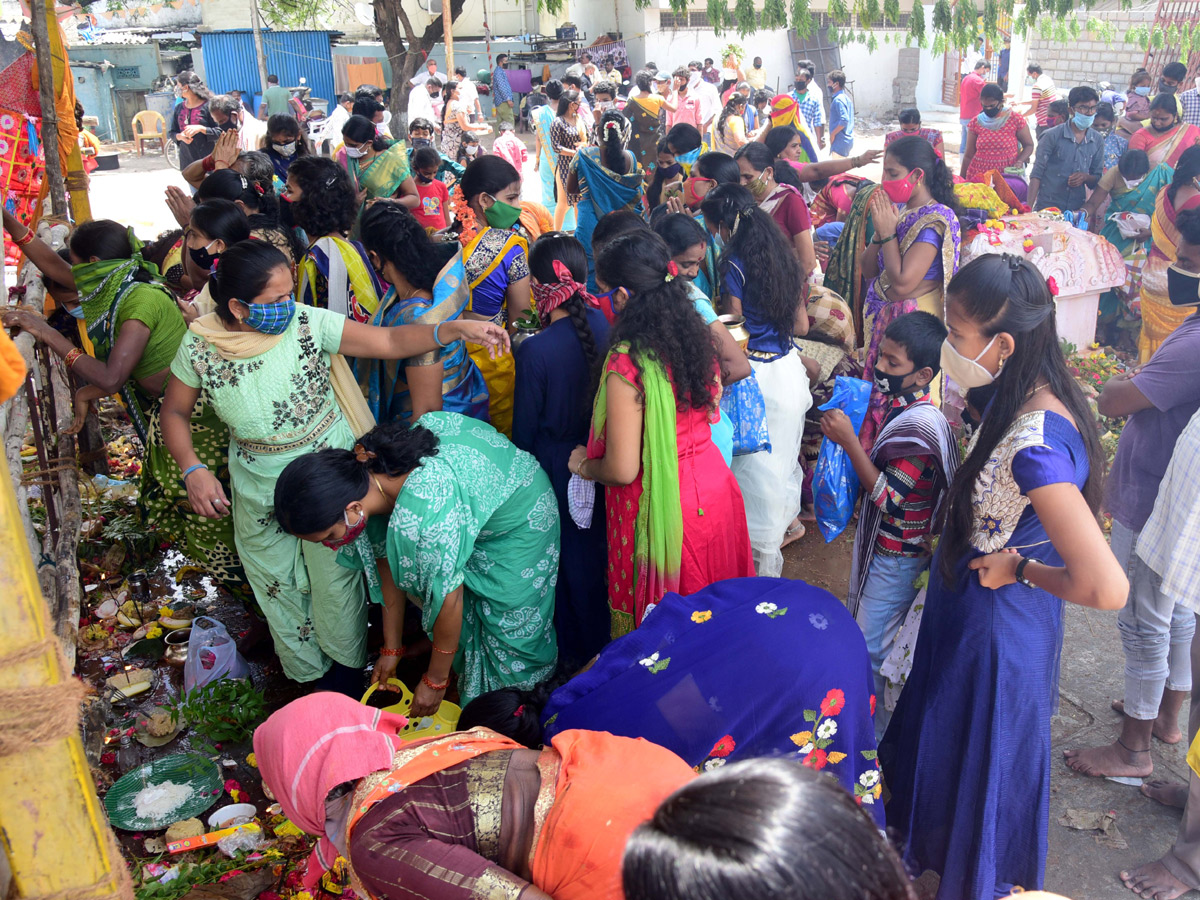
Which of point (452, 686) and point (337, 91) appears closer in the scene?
point (452, 686)

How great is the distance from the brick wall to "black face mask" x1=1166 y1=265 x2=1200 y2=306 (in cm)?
1608

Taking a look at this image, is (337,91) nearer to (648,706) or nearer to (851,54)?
(851,54)

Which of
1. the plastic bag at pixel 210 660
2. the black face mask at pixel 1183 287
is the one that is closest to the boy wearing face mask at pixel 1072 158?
the black face mask at pixel 1183 287

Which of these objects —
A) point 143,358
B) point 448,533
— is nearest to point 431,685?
point 448,533

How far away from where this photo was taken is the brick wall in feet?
59.8

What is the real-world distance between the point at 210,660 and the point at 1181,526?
3361 millimetres

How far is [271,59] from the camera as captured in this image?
2212 centimetres

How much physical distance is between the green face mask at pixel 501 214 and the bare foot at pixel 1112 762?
10.1 ft

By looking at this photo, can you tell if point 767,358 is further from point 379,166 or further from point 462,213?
point 379,166

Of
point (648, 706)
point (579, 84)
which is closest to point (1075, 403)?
point (648, 706)

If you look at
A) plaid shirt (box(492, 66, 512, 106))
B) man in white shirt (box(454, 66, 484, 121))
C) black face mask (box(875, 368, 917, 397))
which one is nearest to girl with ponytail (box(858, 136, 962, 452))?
black face mask (box(875, 368, 917, 397))

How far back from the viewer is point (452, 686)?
3.46m

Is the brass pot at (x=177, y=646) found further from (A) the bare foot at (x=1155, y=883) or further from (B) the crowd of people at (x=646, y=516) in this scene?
(A) the bare foot at (x=1155, y=883)

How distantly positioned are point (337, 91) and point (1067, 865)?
24.7m
